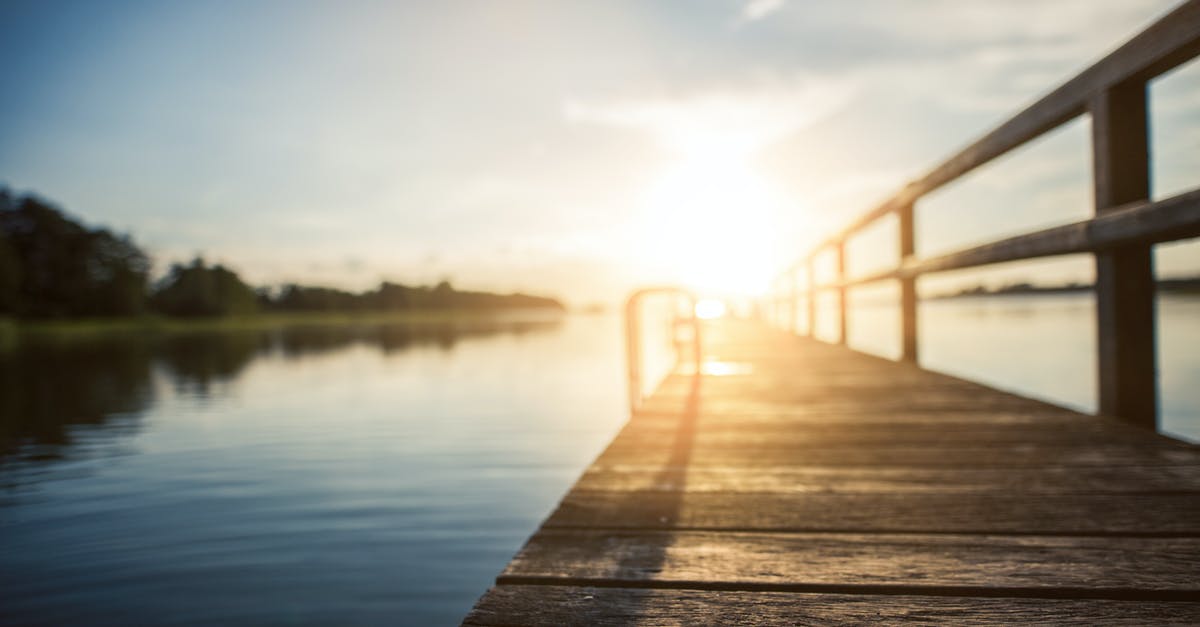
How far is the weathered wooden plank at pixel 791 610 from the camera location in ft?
3.51

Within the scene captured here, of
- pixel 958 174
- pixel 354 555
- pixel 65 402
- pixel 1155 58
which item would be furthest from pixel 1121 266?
pixel 65 402

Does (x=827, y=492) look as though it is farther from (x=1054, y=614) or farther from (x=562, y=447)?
(x=562, y=447)

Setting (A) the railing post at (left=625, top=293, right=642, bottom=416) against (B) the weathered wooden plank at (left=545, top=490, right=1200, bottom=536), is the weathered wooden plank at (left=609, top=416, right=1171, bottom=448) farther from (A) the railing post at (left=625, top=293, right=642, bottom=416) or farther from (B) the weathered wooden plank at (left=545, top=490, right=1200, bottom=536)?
(A) the railing post at (left=625, top=293, right=642, bottom=416)

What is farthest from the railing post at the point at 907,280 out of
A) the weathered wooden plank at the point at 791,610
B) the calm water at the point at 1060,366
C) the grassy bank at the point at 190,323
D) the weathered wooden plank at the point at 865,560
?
the grassy bank at the point at 190,323

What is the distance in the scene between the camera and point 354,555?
3.61 metres

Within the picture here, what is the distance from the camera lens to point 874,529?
150 cm

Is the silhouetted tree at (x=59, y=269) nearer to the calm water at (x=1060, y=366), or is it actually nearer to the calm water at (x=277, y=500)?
the calm water at (x=277, y=500)

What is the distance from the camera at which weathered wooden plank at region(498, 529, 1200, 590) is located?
121cm

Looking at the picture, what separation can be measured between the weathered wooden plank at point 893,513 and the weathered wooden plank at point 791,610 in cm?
36

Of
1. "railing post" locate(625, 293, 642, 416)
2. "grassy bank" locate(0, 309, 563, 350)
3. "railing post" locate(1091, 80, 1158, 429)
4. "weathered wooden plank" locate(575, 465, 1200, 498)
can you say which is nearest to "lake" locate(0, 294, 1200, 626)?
"railing post" locate(625, 293, 642, 416)

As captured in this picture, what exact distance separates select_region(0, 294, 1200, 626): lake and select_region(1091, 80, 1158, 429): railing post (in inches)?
109

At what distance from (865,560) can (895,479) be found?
26.1 inches

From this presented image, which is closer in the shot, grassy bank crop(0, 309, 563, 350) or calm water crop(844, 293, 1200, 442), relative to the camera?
calm water crop(844, 293, 1200, 442)

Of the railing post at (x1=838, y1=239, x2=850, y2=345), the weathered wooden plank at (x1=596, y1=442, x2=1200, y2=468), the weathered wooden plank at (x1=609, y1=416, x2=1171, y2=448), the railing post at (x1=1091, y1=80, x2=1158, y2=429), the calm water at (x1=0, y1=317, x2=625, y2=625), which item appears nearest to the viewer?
the weathered wooden plank at (x1=596, y1=442, x2=1200, y2=468)
